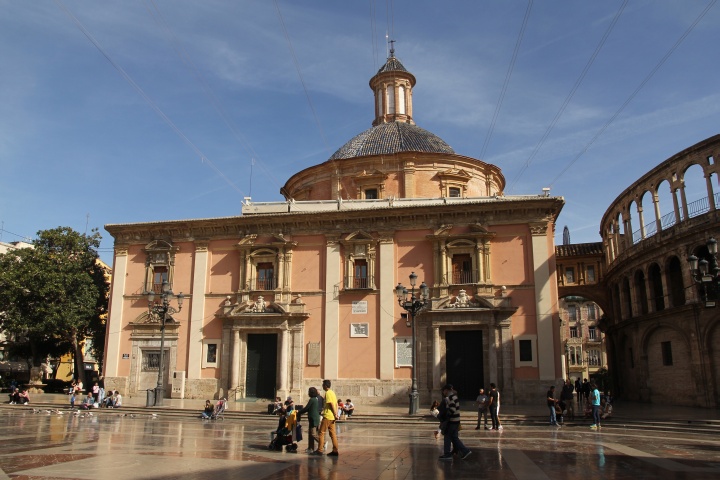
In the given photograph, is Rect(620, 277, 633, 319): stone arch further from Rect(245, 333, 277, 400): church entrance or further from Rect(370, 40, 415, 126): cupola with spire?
Rect(245, 333, 277, 400): church entrance

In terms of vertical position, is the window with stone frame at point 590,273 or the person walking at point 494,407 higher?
the window with stone frame at point 590,273

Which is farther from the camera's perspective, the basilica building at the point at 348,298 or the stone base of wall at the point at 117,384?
the stone base of wall at the point at 117,384

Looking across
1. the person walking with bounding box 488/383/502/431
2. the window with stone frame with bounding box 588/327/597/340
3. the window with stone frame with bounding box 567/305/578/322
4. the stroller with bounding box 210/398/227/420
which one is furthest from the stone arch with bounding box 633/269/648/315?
the window with stone frame with bounding box 588/327/597/340

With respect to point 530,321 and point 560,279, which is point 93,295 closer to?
point 530,321

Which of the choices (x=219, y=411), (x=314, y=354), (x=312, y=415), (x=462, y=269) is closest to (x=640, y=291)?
(x=462, y=269)

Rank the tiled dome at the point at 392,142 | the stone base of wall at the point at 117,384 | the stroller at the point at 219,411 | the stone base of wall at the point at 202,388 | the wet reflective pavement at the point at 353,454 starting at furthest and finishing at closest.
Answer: the tiled dome at the point at 392,142 < the stone base of wall at the point at 117,384 < the stone base of wall at the point at 202,388 < the stroller at the point at 219,411 < the wet reflective pavement at the point at 353,454

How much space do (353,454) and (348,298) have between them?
15.1m

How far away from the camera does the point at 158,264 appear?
2922cm

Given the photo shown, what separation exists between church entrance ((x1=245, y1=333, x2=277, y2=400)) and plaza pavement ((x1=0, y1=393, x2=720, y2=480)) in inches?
200

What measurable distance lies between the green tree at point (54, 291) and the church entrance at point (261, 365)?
11625 millimetres

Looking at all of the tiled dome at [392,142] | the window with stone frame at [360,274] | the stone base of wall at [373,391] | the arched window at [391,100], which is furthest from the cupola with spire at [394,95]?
the stone base of wall at [373,391]

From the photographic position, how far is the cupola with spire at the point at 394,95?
38812 mm

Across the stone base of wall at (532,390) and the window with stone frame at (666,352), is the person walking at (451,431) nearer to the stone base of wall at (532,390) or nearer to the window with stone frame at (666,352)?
the stone base of wall at (532,390)

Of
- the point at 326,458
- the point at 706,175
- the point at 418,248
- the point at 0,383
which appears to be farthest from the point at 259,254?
the point at 0,383
